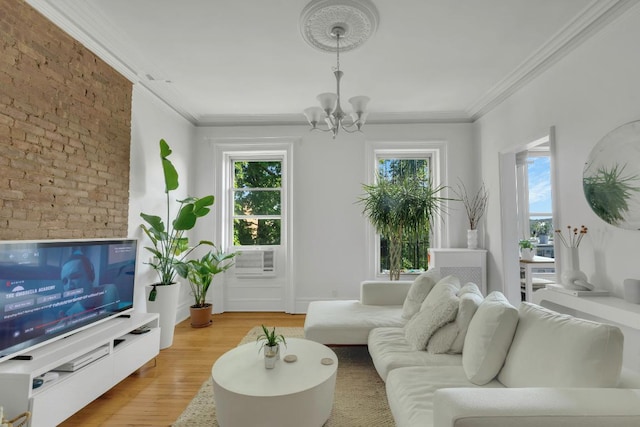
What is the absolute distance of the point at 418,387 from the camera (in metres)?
1.59

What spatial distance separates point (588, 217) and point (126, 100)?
4272 millimetres

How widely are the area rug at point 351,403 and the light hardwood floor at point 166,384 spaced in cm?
11

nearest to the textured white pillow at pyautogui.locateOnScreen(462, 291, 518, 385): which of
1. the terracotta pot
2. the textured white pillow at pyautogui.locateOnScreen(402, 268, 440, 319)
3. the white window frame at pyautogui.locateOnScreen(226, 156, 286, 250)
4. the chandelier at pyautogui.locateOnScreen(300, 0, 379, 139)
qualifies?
the textured white pillow at pyautogui.locateOnScreen(402, 268, 440, 319)

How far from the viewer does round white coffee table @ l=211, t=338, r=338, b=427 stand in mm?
1621

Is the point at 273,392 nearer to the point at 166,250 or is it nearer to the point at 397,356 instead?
the point at 397,356

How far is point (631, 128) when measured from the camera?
6.91 feet

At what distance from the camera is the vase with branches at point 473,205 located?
4.17 metres

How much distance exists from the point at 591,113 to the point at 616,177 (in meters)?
0.58

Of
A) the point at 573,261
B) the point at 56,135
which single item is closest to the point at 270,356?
the point at 56,135

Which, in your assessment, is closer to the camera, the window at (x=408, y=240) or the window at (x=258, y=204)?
the window at (x=408, y=240)

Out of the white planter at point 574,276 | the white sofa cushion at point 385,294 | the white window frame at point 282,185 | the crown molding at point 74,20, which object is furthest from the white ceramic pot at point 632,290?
the crown molding at point 74,20

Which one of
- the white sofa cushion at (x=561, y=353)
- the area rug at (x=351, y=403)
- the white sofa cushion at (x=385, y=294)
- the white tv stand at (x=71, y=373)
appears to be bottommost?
the area rug at (x=351, y=403)

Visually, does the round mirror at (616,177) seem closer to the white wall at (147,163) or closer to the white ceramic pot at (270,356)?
the white ceramic pot at (270,356)

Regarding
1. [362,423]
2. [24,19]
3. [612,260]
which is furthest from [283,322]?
[24,19]
